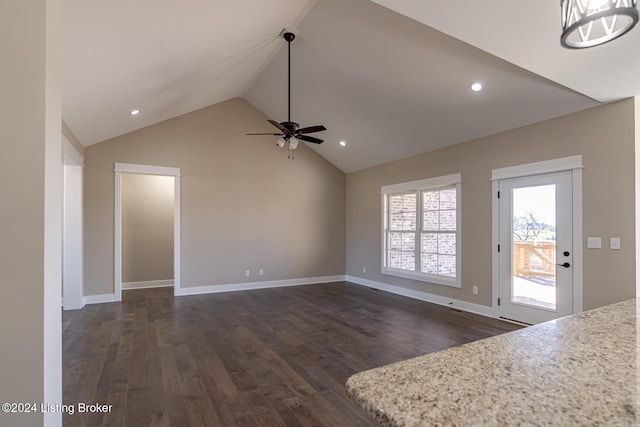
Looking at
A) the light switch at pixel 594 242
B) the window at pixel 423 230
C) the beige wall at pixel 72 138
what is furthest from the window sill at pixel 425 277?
the beige wall at pixel 72 138

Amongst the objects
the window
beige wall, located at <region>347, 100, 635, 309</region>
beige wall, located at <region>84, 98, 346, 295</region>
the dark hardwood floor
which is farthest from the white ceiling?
the dark hardwood floor

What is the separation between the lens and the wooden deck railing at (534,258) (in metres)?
4.25

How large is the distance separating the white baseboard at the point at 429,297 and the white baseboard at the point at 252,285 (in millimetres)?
712

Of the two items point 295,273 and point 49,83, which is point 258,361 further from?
point 295,273

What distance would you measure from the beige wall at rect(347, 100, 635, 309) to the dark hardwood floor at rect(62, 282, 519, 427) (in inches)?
39.3

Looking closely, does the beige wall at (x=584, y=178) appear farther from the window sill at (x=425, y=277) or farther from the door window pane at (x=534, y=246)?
the door window pane at (x=534, y=246)

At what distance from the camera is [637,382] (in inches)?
32.2

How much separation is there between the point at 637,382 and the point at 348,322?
404 centimetres

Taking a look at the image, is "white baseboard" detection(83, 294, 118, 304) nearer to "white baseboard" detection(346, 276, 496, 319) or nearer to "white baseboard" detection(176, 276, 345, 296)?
"white baseboard" detection(176, 276, 345, 296)

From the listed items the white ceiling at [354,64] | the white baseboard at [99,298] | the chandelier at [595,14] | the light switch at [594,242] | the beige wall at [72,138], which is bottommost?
the white baseboard at [99,298]

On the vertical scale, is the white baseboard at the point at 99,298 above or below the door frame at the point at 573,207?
below

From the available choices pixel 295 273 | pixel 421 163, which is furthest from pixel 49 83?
pixel 295 273

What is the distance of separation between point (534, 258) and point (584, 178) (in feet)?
3.85

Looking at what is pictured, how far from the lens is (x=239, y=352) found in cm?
A: 357
